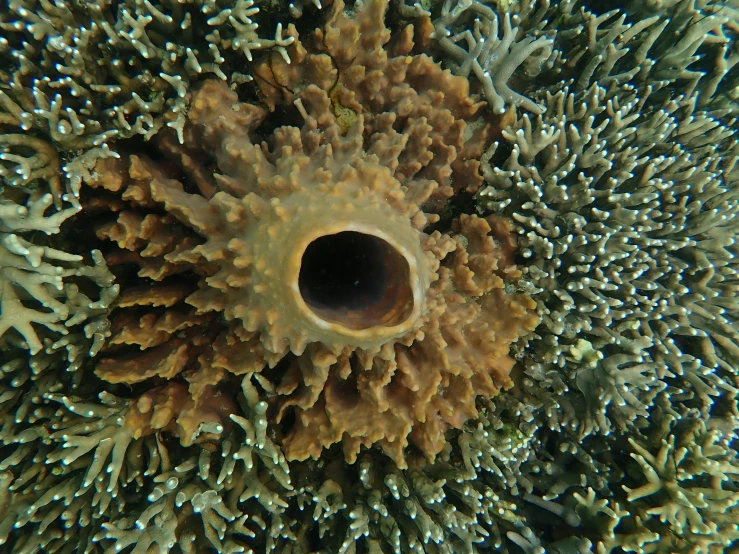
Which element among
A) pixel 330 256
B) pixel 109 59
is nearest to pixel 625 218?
pixel 330 256

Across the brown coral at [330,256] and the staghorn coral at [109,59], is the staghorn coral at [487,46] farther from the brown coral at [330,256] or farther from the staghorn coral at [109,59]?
the staghorn coral at [109,59]

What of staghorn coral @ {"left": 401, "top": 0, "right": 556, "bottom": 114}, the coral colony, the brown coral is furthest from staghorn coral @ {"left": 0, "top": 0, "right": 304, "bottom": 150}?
staghorn coral @ {"left": 401, "top": 0, "right": 556, "bottom": 114}

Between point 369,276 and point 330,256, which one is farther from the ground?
point 369,276

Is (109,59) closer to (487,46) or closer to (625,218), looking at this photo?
(487,46)

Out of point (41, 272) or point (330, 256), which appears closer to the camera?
point (41, 272)

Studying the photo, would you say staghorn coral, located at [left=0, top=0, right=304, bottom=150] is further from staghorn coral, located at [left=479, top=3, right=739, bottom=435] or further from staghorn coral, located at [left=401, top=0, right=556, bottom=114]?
staghorn coral, located at [left=479, top=3, right=739, bottom=435]

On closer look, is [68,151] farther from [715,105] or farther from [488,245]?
[715,105]

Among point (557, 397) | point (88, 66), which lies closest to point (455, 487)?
point (557, 397)
